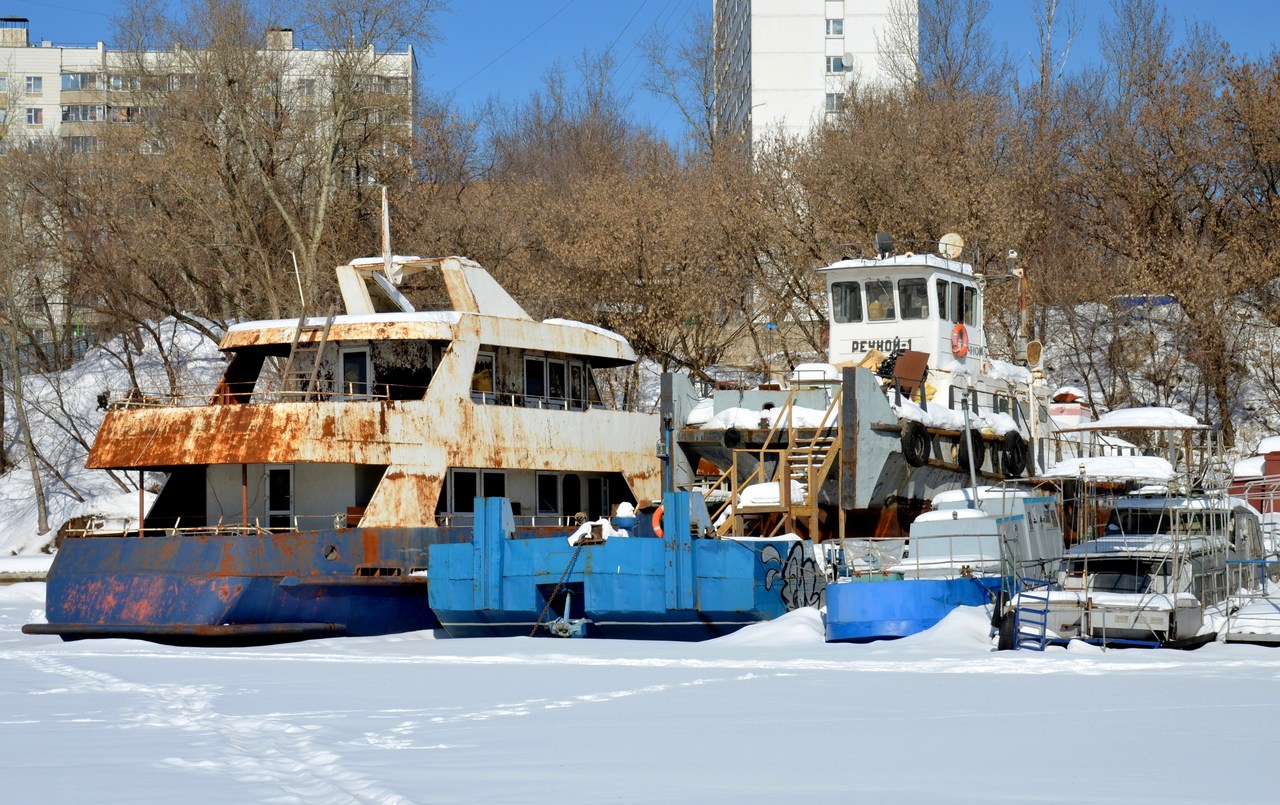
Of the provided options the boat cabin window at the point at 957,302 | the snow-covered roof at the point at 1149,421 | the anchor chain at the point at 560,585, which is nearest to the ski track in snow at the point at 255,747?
the anchor chain at the point at 560,585

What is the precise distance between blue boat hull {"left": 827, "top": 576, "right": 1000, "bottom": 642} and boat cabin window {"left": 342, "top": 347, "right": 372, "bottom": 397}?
8615 millimetres

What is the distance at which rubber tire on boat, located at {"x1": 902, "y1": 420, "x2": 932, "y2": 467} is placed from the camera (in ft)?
77.2

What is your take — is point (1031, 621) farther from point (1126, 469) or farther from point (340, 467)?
point (340, 467)

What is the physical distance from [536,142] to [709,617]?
2030 inches

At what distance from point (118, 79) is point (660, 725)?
43577 mm

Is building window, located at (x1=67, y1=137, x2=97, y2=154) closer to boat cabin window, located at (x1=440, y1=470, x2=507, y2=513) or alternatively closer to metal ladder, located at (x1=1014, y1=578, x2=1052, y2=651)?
boat cabin window, located at (x1=440, y1=470, x2=507, y2=513)

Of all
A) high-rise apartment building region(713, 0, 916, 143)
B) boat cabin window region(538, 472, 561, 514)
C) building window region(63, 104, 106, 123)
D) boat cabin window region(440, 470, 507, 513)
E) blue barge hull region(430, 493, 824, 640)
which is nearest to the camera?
blue barge hull region(430, 493, 824, 640)

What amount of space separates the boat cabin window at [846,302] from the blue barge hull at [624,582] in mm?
7349

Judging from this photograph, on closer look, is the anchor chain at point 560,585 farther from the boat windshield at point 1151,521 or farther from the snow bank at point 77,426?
the snow bank at point 77,426

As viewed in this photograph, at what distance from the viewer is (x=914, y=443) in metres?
23.6

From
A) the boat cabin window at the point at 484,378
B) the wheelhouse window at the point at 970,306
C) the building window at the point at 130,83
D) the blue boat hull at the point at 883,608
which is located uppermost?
the building window at the point at 130,83

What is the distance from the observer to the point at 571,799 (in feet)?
27.3

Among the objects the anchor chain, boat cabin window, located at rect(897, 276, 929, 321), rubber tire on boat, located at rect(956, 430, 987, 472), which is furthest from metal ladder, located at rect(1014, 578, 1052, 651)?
boat cabin window, located at rect(897, 276, 929, 321)

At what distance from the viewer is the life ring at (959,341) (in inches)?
1040
